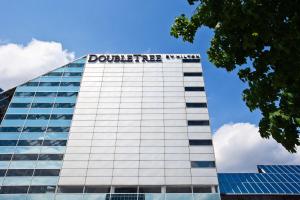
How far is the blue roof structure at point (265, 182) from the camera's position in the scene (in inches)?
1709

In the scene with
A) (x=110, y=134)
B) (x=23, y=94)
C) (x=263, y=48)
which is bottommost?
(x=263, y=48)

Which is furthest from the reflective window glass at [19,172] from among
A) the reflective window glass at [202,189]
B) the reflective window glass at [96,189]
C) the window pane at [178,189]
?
the reflective window glass at [202,189]

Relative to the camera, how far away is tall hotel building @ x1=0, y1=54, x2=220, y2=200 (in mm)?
43906

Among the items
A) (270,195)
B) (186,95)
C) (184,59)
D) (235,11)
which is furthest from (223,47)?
(184,59)

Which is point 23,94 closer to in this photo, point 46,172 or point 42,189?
point 46,172

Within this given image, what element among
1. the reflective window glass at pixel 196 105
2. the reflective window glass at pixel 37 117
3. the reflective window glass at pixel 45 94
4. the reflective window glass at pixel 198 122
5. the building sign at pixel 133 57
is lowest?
the reflective window glass at pixel 198 122

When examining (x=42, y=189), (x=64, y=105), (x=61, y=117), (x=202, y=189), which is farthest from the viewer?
(x=64, y=105)

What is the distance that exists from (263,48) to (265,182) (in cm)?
4120

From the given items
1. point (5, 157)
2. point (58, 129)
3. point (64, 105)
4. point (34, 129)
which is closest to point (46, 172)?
point (5, 157)

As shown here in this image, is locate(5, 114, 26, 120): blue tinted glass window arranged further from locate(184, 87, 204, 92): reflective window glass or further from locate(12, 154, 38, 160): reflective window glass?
locate(184, 87, 204, 92): reflective window glass

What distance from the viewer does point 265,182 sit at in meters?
46.3

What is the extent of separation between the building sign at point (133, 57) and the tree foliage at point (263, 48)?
4891 centimetres

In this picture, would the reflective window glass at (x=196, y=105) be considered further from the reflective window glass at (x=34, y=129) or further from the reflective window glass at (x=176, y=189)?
the reflective window glass at (x=34, y=129)

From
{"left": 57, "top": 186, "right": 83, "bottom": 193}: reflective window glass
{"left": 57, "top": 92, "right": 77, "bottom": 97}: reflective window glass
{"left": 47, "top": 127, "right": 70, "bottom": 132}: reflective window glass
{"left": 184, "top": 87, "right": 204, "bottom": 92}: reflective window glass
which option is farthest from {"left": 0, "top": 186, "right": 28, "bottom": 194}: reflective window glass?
{"left": 184, "top": 87, "right": 204, "bottom": 92}: reflective window glass
